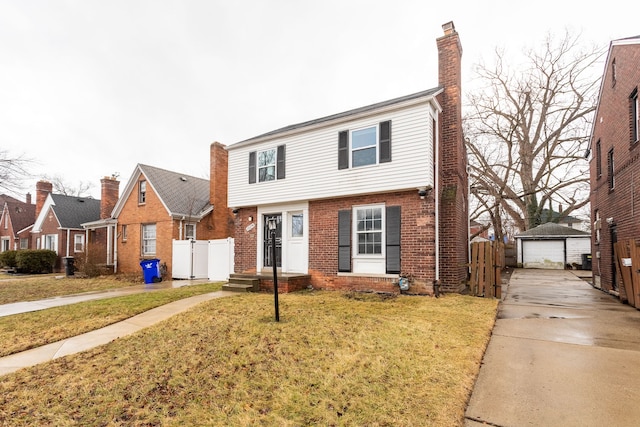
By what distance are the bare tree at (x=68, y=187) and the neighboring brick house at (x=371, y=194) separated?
4513 centimetres

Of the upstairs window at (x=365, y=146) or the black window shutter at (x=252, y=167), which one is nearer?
the upstairs window at (x=365, y=146)

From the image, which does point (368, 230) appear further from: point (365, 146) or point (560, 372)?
point (560, 372)

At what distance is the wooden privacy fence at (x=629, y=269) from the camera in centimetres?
768

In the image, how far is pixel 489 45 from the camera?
2436cm

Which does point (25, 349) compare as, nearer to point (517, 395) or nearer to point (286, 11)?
point (517, 395)

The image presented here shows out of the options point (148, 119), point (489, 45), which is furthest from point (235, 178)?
point (489, 45)

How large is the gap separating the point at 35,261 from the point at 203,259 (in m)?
14.4

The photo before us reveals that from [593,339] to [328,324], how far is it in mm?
4322

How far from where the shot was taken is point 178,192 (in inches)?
686

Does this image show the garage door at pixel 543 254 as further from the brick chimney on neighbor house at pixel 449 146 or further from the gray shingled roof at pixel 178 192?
the gray shingled roof at pixel 178 192

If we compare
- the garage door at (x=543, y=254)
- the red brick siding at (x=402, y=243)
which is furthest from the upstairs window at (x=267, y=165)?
the garage door at (x=543, y=254)

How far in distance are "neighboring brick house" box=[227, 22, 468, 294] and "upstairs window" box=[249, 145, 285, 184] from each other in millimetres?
38

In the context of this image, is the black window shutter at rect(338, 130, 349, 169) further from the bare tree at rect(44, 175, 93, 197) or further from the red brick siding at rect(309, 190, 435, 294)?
the bare tree at rect(44, 175, 93, 197)

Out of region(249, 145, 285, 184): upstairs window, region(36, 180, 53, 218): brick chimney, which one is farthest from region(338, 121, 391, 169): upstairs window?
region(36, 180, 53, 218): brick chimney
